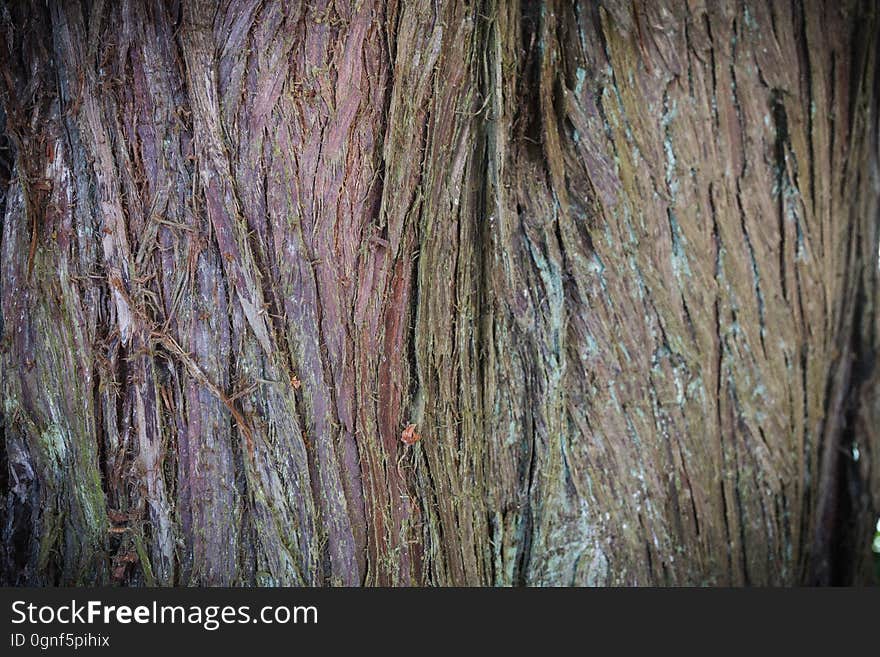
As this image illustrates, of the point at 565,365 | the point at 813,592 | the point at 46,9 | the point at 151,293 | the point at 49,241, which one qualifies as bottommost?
the point at 813,592

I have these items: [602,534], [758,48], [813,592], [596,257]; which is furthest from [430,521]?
[758,48]

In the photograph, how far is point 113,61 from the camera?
125 cm

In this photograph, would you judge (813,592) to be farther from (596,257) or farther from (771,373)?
(596,257)

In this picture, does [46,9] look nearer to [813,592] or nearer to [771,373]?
[771,373]

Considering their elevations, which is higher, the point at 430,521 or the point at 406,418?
the point at 406,418

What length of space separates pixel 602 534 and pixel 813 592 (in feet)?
1.35

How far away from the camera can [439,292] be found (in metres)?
1.35

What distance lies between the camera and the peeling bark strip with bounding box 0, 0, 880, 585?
125cm

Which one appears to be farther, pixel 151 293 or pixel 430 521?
pixel 430 521

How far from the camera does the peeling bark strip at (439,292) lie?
4.11ft

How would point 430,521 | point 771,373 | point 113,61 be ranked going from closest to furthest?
1. point 113,61
2. point 430,521
3. point 771,373

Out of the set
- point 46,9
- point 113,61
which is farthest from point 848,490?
point 46,9

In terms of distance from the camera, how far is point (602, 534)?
148 centimetres

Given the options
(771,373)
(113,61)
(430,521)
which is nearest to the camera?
(113,61)
